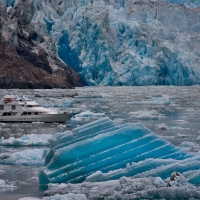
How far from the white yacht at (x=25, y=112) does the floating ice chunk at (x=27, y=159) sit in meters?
12.0

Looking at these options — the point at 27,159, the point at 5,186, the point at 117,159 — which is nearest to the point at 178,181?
the point at 117,159

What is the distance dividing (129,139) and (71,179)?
5.03ft

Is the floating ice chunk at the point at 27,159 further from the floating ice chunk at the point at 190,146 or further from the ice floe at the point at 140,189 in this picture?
the floating ice chunk at the point at 190,146

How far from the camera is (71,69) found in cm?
8050

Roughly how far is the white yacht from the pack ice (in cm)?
1420

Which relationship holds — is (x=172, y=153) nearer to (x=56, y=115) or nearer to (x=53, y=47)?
(x=56, y=115)

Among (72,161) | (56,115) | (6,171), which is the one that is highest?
(72,161)

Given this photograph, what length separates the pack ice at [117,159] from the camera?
9.59 m

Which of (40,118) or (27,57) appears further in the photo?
(27,57)

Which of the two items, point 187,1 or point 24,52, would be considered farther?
point 187,1

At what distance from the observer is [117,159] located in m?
10.1

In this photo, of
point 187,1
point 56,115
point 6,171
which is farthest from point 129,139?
point 187,1

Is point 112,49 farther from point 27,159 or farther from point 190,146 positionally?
point 27,159

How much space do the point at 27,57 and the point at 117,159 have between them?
7092 cm
